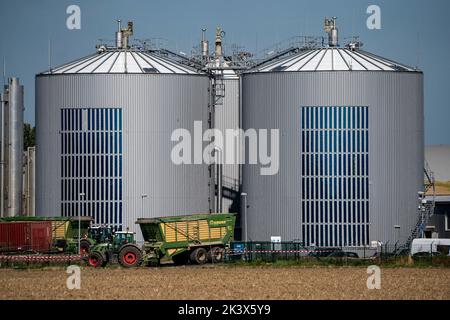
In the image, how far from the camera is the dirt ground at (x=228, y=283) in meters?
56.2

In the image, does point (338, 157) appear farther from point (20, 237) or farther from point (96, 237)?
point (20, 237)

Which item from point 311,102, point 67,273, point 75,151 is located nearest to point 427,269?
point 67,273

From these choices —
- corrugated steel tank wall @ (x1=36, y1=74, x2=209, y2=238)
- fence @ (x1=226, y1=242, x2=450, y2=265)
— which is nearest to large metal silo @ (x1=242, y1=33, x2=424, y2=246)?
fence @ (x1=226, y1=242, x2=450, y2=265)

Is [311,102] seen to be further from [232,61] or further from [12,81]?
[12,81]

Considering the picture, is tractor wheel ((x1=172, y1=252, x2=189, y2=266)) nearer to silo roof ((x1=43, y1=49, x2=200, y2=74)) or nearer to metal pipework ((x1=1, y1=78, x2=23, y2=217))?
metal pipework ((x1=1, y1=78, x2=23, y2=217))

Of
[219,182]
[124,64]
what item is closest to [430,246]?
[219,182]

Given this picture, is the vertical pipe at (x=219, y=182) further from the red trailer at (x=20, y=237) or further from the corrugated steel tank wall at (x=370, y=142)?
the red trailer at (x=20, y=237)

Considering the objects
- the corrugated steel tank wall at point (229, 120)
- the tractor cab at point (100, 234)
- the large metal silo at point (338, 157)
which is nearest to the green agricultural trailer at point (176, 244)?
the tractor cab at point (100, 234)

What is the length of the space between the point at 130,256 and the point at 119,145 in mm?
29853

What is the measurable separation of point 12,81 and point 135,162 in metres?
11.5

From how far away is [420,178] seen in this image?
356 feet

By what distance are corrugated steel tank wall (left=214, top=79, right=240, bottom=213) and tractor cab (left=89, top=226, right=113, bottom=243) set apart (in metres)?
16.1

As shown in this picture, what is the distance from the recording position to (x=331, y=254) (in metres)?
93.9

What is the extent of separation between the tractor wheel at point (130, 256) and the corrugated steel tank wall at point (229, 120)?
117 feet
